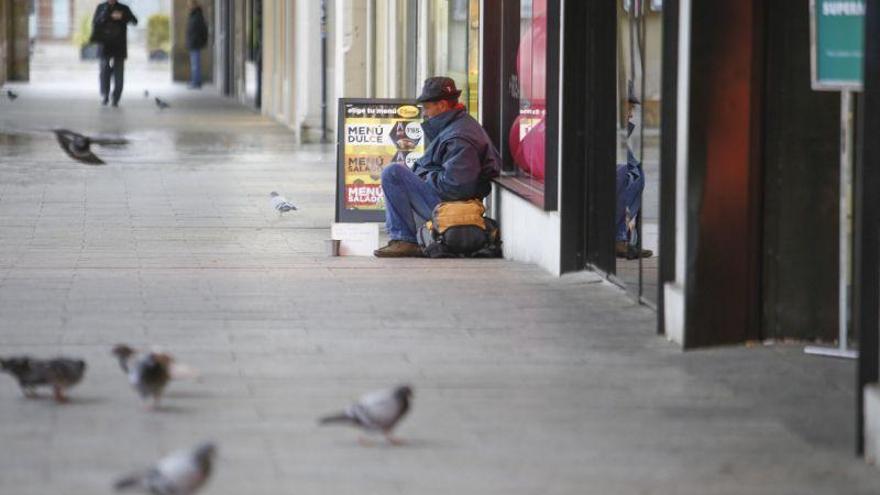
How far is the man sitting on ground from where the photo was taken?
12883mm

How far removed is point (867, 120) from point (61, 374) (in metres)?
3.00

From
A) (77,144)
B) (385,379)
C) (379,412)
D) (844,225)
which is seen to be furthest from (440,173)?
(379,412)

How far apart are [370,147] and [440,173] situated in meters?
1.40

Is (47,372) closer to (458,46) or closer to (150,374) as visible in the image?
(150,374)

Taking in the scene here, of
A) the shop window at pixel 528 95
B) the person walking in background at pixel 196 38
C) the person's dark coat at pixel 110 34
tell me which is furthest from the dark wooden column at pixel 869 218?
the person walking in background at pixel 196 38

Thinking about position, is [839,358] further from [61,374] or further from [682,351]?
[61,374]

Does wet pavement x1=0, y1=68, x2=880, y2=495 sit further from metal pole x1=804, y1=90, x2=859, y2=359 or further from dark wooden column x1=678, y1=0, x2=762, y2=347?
dark wooden column x1=678, y1=0, x2=762, y2=347

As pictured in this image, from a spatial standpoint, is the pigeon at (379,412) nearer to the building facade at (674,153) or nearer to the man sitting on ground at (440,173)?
the building facade at (674,153)

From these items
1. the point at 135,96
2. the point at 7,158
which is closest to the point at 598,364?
the point at 7,158

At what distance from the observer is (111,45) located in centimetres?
3422

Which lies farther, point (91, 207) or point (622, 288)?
point (91, 207)

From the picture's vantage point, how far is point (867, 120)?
6.59m

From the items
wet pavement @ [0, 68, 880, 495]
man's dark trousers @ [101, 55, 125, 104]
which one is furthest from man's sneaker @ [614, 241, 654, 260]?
man's dark trousers @ [101, 55, 125, 104]

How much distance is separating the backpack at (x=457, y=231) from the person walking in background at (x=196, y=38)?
3393 cm
